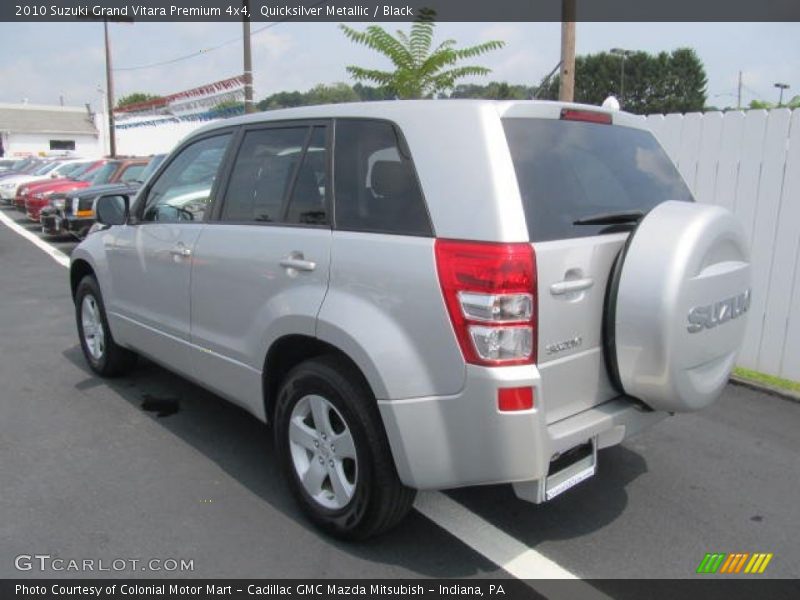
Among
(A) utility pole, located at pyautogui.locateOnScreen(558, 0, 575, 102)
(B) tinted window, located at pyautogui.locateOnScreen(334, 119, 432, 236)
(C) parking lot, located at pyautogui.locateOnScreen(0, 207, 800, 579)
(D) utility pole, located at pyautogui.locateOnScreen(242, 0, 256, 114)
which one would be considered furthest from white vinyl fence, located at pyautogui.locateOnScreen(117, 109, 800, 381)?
(D) utility pole, located at pyautogui.locateOnScreen(242, 0, 256, 114)

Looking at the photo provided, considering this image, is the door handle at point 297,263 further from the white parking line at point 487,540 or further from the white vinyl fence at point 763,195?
the white vinyl fence at point 763,195

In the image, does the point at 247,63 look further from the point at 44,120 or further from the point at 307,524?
the point at 44,120

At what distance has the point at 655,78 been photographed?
69.4 m

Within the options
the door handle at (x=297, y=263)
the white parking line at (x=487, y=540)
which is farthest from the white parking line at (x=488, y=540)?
the door handle at (x=297, y=263)

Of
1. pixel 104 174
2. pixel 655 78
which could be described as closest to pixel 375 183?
pixel 104 174

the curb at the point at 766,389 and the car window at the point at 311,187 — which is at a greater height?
the car window at the point at 311,187

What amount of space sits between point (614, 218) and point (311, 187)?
1360 millimetres

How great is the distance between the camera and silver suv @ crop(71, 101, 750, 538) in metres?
2.45

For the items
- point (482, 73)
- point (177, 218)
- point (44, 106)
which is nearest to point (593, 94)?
point (44, 106)

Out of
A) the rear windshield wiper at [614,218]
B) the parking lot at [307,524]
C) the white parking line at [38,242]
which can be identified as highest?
the rear windshield wiper at [614,218]

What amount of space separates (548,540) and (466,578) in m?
0.47

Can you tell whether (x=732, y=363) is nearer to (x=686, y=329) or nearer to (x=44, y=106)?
(x=686, y=329)

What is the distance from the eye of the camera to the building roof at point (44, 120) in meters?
57.8

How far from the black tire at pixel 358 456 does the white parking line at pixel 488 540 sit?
1.21 ft
